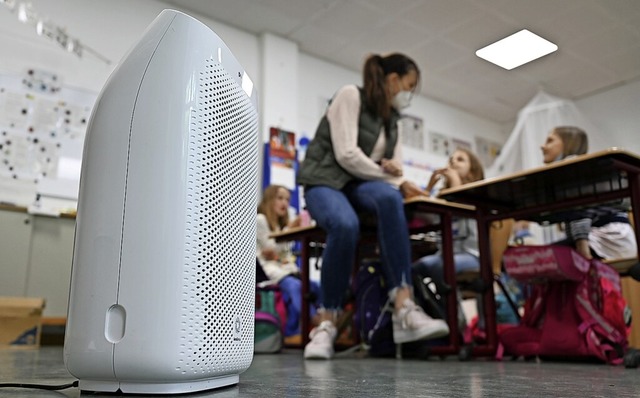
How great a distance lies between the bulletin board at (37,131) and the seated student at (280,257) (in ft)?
3.59

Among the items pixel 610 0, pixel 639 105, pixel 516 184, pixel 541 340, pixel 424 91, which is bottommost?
pixel 541 340

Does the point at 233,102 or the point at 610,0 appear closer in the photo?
the point at 233,102

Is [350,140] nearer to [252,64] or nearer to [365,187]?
[365,187]

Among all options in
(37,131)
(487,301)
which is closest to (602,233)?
(487,301)

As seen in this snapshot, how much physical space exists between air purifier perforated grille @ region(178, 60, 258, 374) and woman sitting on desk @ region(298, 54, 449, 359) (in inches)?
31.6

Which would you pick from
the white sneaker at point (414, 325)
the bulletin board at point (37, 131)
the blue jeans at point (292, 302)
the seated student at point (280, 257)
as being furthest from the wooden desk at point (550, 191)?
the bulletin board at point (37, 131)

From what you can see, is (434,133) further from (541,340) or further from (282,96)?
(541,340)

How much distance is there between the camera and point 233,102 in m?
0.73

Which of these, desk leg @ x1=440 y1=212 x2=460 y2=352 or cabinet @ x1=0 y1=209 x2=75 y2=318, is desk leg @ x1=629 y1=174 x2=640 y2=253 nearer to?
desk leg @ x1=440 y1=212 x2=460 y2=352

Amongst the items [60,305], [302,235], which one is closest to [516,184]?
[302,235]

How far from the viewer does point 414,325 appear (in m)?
1.46

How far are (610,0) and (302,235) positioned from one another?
1239 millimetres

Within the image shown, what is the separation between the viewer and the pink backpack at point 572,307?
147cm

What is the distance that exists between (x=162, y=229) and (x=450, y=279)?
4.07 feet
